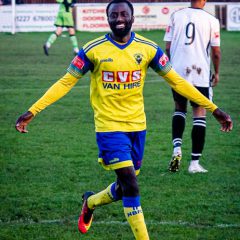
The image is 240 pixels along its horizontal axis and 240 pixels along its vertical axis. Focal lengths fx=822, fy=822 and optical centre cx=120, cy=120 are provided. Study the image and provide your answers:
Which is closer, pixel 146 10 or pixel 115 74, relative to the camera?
pixel 115 74

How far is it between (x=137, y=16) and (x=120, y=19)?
32171 millimetres

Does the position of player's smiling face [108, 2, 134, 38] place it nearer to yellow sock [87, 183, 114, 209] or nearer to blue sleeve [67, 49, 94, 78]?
blue sleeve [67, 49, 94, 78]

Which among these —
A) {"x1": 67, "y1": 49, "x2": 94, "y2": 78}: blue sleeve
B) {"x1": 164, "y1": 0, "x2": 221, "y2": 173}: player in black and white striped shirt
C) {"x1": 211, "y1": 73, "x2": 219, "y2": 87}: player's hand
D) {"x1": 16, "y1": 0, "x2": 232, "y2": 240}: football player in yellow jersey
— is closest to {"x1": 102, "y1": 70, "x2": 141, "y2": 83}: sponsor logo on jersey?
{"x1": 16, "y1": 0, "x2": 232, "y2": 240}: football player in yellow jersey

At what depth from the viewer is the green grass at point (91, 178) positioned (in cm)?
743

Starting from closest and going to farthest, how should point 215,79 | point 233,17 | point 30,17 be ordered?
point 215,79 → point 30,17 → point 233,17

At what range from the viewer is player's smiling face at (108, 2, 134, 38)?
22.1ft

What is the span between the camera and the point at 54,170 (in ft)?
33.1

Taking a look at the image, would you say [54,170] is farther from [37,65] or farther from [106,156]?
[37,65]

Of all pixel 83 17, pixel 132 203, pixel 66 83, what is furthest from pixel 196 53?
pixel 83 17

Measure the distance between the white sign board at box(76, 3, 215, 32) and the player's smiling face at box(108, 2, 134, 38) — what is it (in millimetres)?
31369

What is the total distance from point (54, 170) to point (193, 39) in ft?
7.69

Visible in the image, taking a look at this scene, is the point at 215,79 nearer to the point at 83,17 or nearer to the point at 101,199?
the point at 101,199

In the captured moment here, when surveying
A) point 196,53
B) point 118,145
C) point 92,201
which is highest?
point 196,53

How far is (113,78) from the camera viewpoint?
22.3 feet
